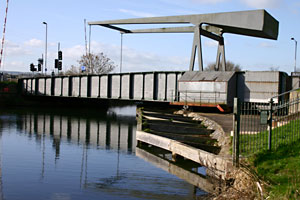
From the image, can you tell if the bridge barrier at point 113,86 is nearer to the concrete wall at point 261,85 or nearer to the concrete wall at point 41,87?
the concrete wall at point 41,87

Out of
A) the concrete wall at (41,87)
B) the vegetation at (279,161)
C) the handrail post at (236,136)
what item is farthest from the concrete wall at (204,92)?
the concrete wall at (41,87)

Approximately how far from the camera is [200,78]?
31578 millimetres

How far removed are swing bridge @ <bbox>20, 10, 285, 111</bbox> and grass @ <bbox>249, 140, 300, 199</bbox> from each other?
59.5 feet

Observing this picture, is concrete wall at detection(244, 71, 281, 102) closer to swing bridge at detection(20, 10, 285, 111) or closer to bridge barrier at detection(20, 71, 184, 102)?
swing bridge at detection(20, 10, 285, 111)

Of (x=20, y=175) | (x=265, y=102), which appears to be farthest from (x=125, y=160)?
(x=265, y=102)

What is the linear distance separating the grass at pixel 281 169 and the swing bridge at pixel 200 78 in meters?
18.1

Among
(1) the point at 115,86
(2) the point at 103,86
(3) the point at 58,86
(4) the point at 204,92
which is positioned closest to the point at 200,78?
(4) the point at 204,92

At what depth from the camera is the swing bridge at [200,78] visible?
95.8 feet

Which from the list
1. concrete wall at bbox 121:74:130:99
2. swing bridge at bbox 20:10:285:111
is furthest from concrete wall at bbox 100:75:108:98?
concrete wall at bbox 121:74:130:99

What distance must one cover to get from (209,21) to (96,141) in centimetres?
1543

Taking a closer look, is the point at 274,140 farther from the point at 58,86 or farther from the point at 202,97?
the point at 58,86

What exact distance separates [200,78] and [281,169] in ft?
74.2

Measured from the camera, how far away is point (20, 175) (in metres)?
13.3

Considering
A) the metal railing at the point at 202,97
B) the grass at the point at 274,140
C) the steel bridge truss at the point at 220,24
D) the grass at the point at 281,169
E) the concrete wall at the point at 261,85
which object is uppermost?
the steel bridge truss at the point at 220,24
